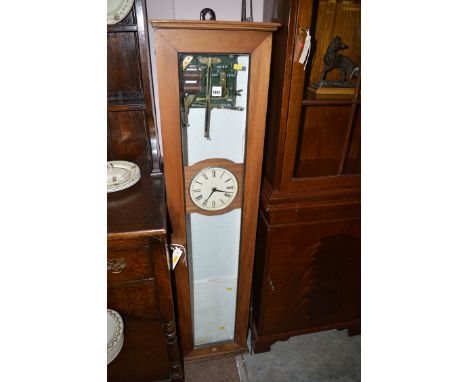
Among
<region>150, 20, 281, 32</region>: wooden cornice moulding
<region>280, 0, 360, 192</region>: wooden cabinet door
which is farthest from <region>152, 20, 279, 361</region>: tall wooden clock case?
<region>280, 0, 360, 192</region>: wooden cabinet door

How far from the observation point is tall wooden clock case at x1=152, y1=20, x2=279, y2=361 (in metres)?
0.88

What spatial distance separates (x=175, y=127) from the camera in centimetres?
97

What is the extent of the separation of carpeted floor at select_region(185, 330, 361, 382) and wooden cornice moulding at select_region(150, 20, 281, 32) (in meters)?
1.47

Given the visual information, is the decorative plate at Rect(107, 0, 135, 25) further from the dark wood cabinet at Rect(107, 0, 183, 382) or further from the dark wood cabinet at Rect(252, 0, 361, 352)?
the dark wood cabinet at Rect(252, 0, 361, 352)

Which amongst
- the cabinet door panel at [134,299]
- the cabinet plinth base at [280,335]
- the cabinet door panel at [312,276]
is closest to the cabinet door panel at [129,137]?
the cabinet door panel at [134,299]

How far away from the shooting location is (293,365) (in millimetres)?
1506

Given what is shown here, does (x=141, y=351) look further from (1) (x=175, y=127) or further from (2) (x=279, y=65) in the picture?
(2) (x=279, y=65)

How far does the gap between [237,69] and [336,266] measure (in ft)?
3.17

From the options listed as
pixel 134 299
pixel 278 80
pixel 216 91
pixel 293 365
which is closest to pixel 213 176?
pixel 216 91

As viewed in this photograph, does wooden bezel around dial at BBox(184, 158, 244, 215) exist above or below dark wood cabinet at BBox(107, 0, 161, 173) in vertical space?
below

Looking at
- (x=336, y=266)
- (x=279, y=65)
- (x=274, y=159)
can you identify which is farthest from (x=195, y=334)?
(x=279, y=65)

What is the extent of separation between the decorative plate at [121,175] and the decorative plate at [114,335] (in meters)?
0.44

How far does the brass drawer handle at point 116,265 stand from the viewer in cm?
94

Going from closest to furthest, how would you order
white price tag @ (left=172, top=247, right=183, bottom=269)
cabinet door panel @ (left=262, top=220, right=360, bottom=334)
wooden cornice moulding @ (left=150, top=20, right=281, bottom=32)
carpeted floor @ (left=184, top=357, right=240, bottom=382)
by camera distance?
wooden cornice moulding @ (left=150, top=20, right=281, bottom=32) → white price tag @ (left=172, top=247, right=183, bottom=269) → cabinet door panel @ (left=262, top=220, right=360, bottom=334) → carpeted floor @ (left=184, top=357, right=240, bottom=382)
